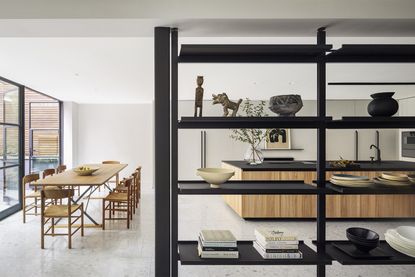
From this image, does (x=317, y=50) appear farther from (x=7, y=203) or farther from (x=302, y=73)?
(x=7, y=203)

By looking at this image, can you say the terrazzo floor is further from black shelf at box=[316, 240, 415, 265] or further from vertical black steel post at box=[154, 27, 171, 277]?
black shelf at box=[316, 240, 415, 265]

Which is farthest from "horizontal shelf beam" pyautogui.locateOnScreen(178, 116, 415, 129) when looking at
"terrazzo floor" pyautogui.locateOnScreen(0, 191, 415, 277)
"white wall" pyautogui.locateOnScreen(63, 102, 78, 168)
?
"white wall" pyautogui.locateOnScreen(63, 102, 78, 168)

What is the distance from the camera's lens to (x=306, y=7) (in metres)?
2.09

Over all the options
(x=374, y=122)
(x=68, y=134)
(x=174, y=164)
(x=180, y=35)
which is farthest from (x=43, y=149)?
(x=374, y=122)

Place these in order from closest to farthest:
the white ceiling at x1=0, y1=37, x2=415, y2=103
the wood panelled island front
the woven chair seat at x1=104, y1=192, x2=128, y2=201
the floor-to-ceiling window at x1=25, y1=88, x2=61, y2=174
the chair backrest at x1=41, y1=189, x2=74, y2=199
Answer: the white ceiling at x1=0, y1=37, x2=415, y2=103, the chair backrest at x1=41, y1=189, x2=74, y2=199, the woven chair seat at x1=104, y1=192, x2=128, y2=201, the wood panelled island front, the floor-to-ceiling window at x1=25, y1=88, x2=61, y2=174

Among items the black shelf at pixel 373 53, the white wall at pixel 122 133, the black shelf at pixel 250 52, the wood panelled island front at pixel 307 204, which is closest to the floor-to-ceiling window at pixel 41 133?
the white wall at pixel 122 133

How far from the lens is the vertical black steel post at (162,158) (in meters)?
2.12

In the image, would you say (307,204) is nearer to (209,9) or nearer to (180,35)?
(180,35)

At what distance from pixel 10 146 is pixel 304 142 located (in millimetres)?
7021

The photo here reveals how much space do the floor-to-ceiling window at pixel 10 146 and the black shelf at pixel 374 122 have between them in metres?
5.57

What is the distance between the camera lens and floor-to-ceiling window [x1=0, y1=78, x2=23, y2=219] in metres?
5.15

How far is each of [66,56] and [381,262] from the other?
4.19 meters

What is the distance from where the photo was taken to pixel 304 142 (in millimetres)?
7918

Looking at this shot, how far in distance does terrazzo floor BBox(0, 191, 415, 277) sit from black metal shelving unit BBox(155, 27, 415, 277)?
1.08 m
